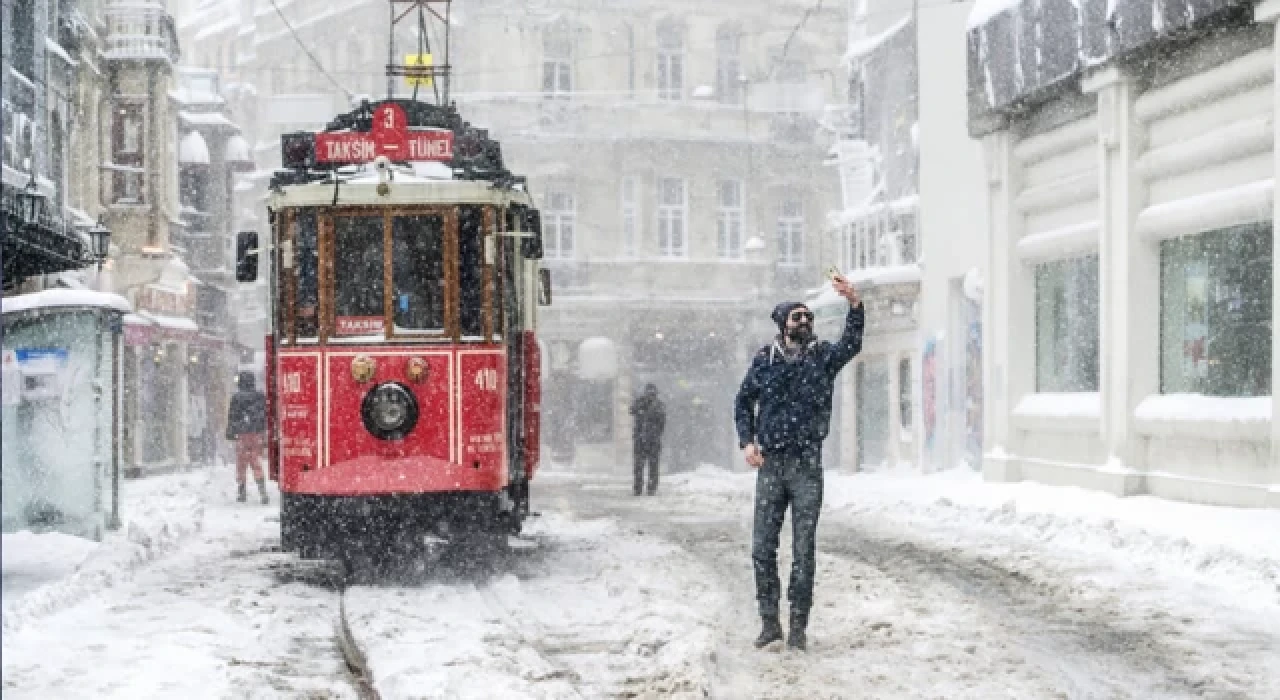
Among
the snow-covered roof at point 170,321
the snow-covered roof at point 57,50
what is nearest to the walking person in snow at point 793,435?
the snow-covered roof at point 57,50

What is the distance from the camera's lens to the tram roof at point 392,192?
46.8 feet

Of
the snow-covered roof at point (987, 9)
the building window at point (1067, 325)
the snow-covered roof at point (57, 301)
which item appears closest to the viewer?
the snow-covered roof at point (57, 301)

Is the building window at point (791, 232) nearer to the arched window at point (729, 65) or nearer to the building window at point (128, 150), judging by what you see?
the arched window at point (729, 65)

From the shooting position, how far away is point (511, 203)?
581 inches

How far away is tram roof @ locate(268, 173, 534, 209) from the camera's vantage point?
1427 centimetres

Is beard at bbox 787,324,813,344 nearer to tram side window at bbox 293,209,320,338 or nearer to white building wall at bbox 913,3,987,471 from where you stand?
tram side window at bbox 293,209,320,338

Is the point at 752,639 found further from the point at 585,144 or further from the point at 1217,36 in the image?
the point at 585,144

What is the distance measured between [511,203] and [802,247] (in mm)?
37517

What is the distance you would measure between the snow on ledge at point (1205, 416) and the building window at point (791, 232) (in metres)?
31.8

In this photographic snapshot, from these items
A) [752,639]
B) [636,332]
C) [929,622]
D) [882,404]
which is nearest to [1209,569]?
[929,622]

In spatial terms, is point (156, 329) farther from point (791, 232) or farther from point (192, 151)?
point (791, 232)

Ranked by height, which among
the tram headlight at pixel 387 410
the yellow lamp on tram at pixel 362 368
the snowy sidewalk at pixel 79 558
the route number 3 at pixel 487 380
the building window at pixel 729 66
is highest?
the building window at pixel 729 66

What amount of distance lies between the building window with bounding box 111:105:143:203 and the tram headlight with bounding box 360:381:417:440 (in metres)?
25.6

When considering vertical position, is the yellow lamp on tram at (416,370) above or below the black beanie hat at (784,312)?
below
